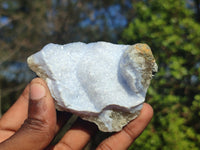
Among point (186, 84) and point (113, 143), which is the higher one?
point (113, 143)

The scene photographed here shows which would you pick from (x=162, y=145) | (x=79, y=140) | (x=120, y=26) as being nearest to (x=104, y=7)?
(x=120, y=26)

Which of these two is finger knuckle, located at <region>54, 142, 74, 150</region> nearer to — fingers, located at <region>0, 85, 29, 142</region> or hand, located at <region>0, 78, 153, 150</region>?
hand, located at <region>0, 78, 153, 150</region>

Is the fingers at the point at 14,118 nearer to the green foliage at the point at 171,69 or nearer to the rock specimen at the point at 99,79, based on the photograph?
the rock specimen at the point at 99,79

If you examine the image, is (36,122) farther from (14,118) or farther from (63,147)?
(14,118)

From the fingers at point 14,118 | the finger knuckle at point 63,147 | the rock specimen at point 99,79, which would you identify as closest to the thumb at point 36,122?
the rock specimen at point 99,79

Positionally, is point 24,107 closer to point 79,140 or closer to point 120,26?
point 79,140

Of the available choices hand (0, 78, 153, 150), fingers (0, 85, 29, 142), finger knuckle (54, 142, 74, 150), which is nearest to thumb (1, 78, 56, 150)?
hand (0, 78, 153, 150)

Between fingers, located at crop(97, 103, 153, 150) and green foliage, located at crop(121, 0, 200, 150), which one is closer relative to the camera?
fingers, located at crop(97, 103, 153, 150)
